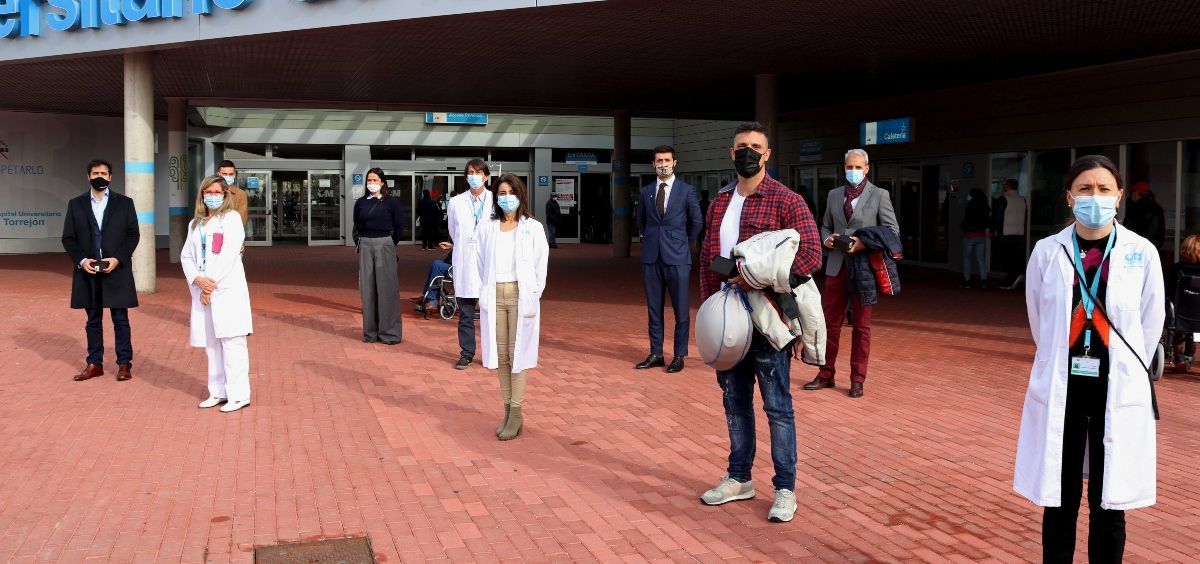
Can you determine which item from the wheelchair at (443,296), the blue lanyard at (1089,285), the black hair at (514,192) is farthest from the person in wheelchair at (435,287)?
the blue lanyard at (1089,285)

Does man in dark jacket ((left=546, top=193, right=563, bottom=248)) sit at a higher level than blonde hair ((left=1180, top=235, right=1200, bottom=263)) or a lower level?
higher

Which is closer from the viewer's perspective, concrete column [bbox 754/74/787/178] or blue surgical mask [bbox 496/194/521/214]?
blue surgical mask [bbox 496/194/521/214]

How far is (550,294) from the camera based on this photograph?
1622cm

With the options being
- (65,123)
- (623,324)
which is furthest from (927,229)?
(65,123)

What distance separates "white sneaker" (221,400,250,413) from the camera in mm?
7300

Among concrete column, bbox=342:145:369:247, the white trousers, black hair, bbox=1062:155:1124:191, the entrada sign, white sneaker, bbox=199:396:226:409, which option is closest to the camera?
black hair, bbox=1062:155:1124:191

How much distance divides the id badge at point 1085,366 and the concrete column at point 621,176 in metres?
22.2

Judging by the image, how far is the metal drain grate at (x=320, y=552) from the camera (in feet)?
14.1

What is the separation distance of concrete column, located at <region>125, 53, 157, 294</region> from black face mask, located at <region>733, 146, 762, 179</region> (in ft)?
42.5

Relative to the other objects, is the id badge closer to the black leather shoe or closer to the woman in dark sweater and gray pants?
the black leather shoe

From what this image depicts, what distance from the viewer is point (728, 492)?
5016 mm

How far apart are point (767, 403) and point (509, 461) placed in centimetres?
178

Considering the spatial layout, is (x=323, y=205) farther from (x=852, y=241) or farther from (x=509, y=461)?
(x=509, y=461)

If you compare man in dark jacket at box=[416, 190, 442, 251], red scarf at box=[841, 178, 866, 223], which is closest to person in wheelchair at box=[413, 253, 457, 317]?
red scarf at box=[841, 178, 866, 223]
